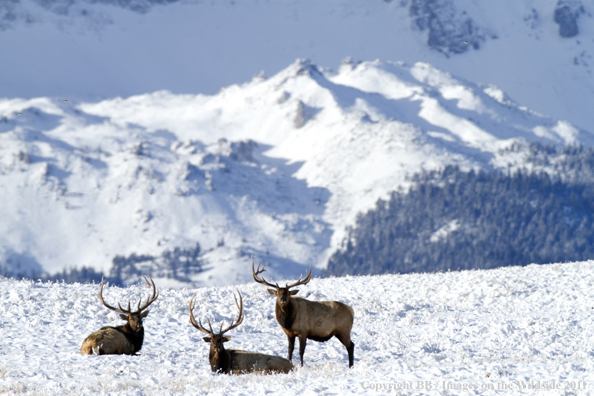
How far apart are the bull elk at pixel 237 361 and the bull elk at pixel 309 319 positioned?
732 millimetres

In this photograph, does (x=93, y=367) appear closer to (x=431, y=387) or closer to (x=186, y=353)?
(x=186, y=353)

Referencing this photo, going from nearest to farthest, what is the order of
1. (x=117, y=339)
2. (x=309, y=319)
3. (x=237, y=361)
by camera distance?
(x=237, y=361), (x=309, y=319), (x=117, y=339)

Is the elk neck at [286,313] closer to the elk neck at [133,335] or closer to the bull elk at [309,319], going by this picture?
the bull elk at [309,319]

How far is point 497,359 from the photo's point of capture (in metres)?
17.3

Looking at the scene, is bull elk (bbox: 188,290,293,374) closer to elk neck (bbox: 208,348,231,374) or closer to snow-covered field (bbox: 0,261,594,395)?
elk neck (bbox: 208,348,231,374)

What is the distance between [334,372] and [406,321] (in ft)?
27.0

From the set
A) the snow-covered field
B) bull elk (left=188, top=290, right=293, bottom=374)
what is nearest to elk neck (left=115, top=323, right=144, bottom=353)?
the snow-covered field

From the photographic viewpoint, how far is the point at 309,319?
17375 mm

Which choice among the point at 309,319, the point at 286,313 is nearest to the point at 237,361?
the point at 286,313

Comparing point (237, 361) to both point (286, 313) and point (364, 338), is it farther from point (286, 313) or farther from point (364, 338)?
point (364, 338)

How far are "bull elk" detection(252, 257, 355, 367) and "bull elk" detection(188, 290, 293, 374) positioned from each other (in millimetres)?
732

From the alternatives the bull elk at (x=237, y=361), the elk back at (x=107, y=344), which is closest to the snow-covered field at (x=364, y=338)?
the elk back at (x=107, y=344)

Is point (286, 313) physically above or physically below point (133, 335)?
above

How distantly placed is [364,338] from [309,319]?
3971 millimetres
